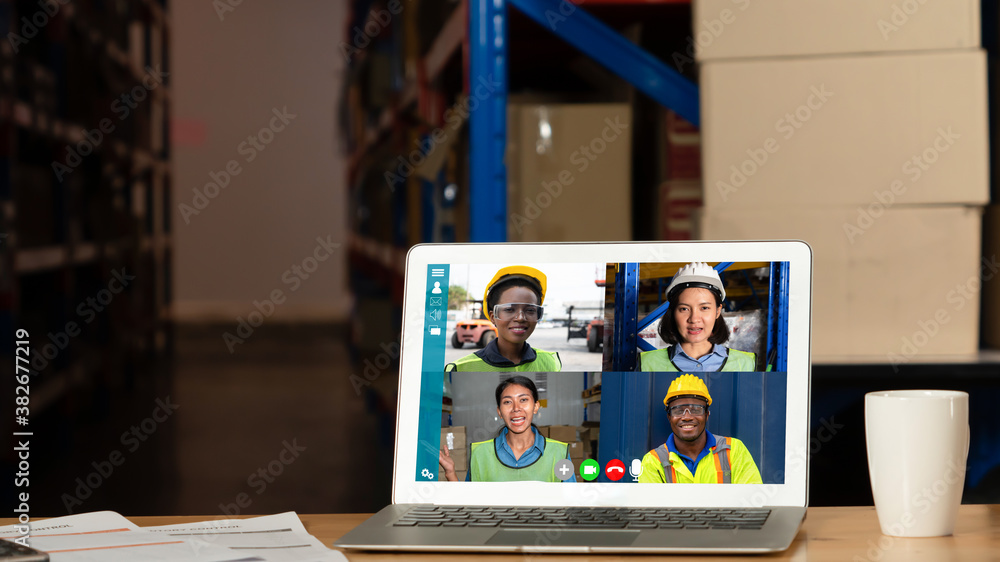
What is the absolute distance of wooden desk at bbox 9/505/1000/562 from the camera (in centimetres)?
61

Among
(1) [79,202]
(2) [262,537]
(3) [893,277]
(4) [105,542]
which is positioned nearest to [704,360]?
(2) [262,537]

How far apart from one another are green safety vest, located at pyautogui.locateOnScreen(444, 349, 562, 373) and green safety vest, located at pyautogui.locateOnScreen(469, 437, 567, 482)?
6 cm

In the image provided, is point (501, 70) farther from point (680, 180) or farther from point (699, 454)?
point (699, 454)

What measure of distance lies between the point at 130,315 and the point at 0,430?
82.6 inches

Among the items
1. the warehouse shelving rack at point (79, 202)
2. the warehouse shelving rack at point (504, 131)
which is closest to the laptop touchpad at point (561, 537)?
the warehouse shelving rack at point (504, 131)

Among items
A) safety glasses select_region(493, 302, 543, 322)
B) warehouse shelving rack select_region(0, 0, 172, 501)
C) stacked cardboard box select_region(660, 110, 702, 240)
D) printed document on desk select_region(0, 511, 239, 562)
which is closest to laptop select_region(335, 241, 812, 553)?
safety glasses select_region(493, 302, 543, 322)

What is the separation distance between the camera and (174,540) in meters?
0.65

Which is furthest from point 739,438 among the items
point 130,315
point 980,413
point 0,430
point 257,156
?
point 257,156

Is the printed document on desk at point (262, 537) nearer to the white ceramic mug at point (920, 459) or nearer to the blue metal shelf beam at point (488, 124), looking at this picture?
the white ceramic mug at point (920, 459)

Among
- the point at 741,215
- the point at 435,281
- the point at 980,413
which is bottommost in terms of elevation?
the point at 980,413

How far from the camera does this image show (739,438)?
707 millimetres

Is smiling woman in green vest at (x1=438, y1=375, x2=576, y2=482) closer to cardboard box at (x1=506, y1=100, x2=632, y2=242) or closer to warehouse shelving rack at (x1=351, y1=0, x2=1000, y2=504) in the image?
warehouse shelving rack at (x1=351, y1=0, x2=1000, y2=504)

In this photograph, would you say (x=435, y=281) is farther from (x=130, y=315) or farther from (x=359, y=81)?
(x=130, y=315)

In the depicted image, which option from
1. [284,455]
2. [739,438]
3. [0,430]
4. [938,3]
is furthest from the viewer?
[284,455]
